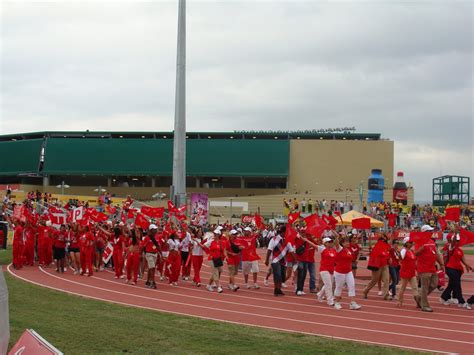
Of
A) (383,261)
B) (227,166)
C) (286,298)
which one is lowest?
(286,298)

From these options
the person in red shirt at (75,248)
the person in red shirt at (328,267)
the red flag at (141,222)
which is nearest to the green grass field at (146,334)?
the person in red shirt at (328,267)

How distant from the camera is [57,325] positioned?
33.3 ft

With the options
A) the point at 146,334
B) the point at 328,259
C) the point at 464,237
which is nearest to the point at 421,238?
the point at 464,237

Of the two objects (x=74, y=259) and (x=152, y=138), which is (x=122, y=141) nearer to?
(x=152, y=138)

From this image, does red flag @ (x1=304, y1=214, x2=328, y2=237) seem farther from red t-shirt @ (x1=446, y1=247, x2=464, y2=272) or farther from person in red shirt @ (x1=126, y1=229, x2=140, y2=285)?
person in red shirt @ (x1=126, y1=229, x2=140, y2=285)

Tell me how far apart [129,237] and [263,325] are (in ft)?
27.4

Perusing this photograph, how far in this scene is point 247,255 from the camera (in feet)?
58.2

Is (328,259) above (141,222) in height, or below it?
below

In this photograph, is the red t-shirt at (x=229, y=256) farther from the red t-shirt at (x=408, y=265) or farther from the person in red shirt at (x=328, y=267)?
the red t-shirt at (x=408, y=265)

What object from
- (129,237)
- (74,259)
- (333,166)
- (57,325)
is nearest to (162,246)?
(129,237)

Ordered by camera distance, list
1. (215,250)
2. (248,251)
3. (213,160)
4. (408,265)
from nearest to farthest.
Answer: (408,265) → (215,250) → (248,251) → (213,160)

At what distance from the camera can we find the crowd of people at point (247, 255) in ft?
46.6

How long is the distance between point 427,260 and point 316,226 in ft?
9.64

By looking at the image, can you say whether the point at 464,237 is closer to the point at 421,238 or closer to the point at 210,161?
the point at 421,238
